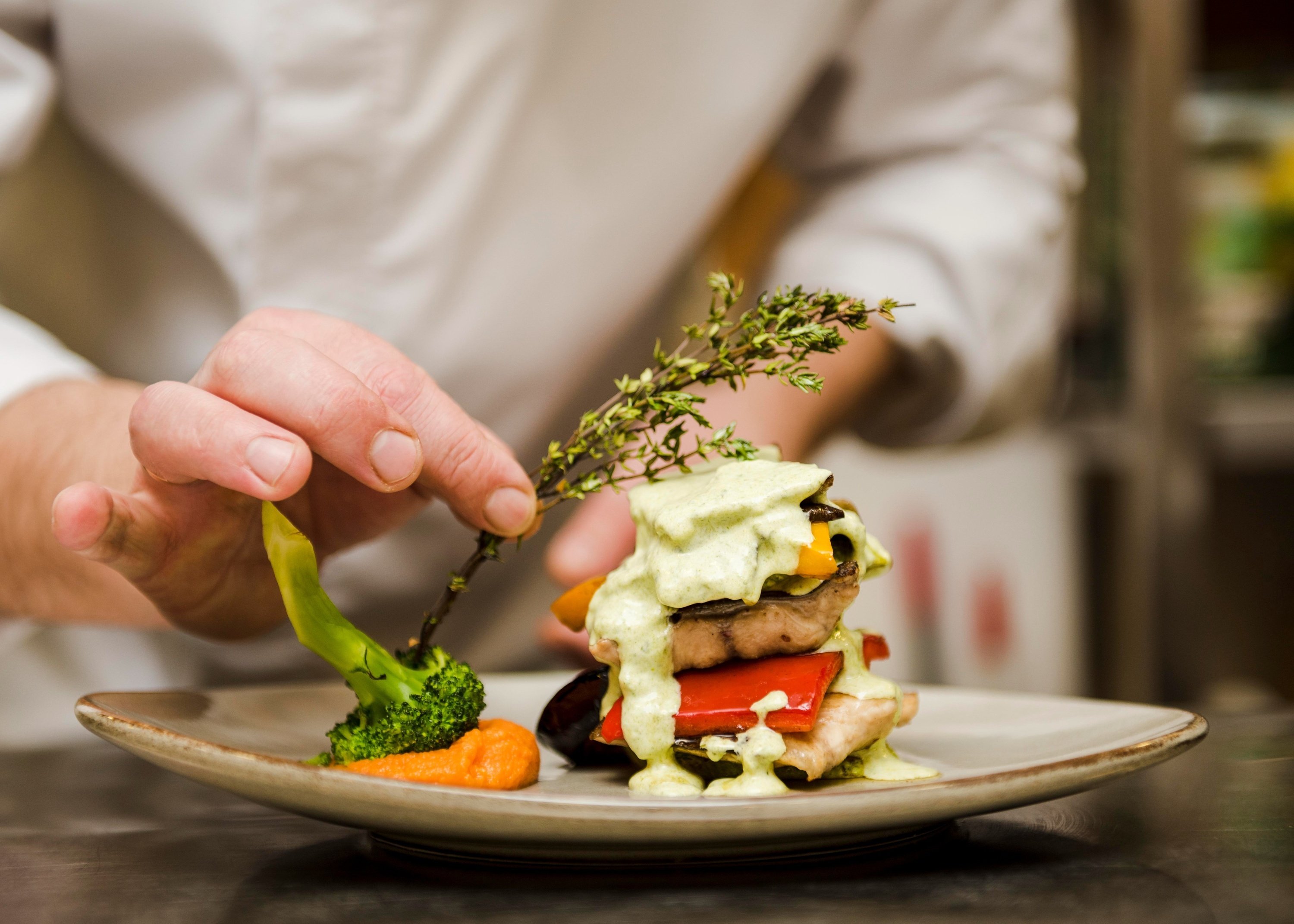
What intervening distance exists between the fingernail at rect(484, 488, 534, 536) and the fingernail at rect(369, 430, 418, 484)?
9 centimetres

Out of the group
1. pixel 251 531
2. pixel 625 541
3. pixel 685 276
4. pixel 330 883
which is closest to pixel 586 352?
pixel 685 276

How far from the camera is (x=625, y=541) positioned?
1.37 m

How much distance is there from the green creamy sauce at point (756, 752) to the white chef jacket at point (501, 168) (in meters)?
0.94

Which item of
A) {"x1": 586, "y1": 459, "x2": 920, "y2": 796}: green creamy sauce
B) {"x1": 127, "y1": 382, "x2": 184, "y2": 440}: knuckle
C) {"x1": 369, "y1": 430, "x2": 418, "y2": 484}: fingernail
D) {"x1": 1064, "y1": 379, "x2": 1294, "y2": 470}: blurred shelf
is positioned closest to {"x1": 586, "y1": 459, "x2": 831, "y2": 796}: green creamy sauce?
{"x1": 586, "y1": 459, "x2": 920, "y2": 796}: green creamy sauce

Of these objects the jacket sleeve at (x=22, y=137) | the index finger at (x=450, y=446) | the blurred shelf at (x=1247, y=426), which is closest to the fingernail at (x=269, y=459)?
the index finger at (x=450, y=446)

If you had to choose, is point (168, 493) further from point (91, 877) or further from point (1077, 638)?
point (1077, 638)

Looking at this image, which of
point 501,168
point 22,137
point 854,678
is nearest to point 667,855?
point 854,678

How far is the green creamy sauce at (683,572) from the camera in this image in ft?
3.16

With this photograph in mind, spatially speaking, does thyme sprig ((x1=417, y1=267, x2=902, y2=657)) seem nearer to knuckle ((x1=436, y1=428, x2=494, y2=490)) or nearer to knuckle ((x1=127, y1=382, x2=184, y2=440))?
knuckle ((x1=436, y1=428, x2=494, y2=490))

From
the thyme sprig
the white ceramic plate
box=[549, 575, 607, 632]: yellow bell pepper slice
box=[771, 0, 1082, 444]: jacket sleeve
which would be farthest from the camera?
box=[771, 0, 1082, 444]: jacket sleeve

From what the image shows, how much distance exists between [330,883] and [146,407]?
429mm

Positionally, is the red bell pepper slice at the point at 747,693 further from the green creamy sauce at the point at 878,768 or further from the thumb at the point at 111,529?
the thumb at the point at 111,529

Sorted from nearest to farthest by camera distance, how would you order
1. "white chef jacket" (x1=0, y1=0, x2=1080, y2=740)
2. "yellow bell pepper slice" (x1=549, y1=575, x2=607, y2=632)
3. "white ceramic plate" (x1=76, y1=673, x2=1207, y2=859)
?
"white ceramic plate" (x1=76, y1=673, x2=1207, y2=859) < "yellow bell pepper slice" (x1=549, y1=575, x2=607, y2=632) < "white chef jacket" (x1=0, y1=0, x2=1080, y2=740)

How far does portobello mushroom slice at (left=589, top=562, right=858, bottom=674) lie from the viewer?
3.20 ft
